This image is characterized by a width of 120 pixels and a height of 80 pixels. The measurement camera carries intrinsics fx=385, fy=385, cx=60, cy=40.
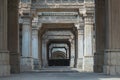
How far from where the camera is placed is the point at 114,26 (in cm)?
1991

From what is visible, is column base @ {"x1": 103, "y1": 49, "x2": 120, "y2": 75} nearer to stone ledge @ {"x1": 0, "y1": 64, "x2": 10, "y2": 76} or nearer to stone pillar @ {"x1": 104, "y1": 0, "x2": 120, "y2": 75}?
stone pillar @ {"x1": 104, "y1": 0, "x2": 120, "y2": 75}

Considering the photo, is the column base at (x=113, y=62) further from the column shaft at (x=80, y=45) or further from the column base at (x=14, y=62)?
the column shaft at (x=80, y=45)

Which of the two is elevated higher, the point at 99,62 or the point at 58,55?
the point at 99,62

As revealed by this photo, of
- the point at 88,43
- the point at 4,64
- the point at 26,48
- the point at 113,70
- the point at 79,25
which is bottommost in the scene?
the point at 113,70

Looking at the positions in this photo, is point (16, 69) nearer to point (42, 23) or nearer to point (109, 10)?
point (109, 10)

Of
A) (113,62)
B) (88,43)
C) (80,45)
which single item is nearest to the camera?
(113,62)

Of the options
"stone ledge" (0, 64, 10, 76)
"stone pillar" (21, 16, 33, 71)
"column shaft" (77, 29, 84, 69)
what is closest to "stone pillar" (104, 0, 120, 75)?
"stone ledge" (0, 64, 10, 76)

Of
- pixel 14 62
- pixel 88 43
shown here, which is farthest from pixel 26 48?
pixel 14 62

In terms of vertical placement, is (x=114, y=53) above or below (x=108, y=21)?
below

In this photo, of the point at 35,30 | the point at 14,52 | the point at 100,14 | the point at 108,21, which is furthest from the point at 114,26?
the point at 35,30

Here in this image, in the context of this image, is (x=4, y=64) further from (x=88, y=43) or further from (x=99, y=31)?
(x=88, y=43)

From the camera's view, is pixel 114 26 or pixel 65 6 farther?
pixel 65 6

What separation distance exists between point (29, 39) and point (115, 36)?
1557 centimetres

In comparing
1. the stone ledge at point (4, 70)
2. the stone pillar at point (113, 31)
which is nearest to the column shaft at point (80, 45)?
the stone pillar at point (113, 31)
